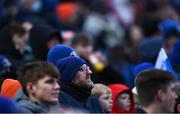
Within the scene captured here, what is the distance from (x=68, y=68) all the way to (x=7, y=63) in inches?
58.9

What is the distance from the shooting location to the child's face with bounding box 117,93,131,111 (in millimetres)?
9734

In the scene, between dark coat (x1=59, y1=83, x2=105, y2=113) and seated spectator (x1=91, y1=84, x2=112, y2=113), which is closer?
dark coat (x1=59, y1=83, x2=105, y2=113)

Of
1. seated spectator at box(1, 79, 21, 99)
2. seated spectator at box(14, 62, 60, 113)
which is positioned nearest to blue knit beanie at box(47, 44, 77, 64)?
seated spectator at box(1, 79, 21, 99)

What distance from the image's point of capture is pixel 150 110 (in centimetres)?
743

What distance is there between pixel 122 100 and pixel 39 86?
2.20 meters

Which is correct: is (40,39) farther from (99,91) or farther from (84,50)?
(99,91)

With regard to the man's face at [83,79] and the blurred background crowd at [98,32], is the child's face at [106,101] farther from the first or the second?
the blurred background crowd at [98,32]

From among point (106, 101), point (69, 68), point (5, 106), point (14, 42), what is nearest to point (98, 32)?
point (14, 42)

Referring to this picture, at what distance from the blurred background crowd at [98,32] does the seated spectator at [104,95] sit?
97 centimetres

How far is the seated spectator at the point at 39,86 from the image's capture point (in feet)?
25.5

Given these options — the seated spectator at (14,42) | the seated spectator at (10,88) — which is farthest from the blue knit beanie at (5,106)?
the seated spectator at (14,42)

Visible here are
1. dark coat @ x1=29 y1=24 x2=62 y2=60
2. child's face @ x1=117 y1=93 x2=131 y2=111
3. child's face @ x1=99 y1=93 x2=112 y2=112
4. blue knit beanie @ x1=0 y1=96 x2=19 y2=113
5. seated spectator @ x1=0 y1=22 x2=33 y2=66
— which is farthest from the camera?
dark coat @ x1=29 y1=24 x2=62 y2=60

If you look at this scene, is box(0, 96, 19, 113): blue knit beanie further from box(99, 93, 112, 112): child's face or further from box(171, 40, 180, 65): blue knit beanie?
box(171, 40, 180, 65): blue knit beanie

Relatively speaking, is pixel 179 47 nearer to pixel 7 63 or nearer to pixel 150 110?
pixel 7 63
